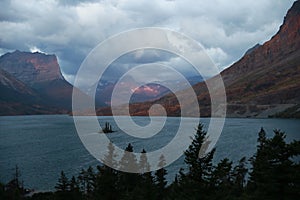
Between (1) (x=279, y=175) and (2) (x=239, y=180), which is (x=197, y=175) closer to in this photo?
(1) (x=279, y=175)

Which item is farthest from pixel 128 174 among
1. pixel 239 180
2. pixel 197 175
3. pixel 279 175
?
pixel 279 175

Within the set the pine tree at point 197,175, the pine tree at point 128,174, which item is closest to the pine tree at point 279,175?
the pine tree at point 197,175

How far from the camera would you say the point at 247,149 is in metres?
109

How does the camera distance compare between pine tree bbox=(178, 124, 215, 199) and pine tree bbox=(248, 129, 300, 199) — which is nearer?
pine tree bbox=(248, 129, 300, 199)

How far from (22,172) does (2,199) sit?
39.7 meters

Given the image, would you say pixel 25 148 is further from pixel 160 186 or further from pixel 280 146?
pixel 280 146

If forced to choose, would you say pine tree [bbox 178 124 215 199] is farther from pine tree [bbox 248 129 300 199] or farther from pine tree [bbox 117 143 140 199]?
pine tree [bbox 117 143 140 199]

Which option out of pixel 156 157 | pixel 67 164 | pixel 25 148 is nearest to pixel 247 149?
pixel 156 157

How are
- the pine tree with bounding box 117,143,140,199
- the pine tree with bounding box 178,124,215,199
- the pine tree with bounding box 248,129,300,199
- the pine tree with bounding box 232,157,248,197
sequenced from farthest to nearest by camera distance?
the pine tree with bounding box 117,143,140,199
the pine tree with bounding box 232,157,248,197
the pine tree with bounding box 178,124,215,199
the pine tree with bounding box 248,129,300,199

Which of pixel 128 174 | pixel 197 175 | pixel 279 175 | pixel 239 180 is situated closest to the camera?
pixel 279 175

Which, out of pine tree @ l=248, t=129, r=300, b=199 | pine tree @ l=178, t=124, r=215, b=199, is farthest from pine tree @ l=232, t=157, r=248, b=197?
pine tree @ l=248, t=129, r=300, b=199

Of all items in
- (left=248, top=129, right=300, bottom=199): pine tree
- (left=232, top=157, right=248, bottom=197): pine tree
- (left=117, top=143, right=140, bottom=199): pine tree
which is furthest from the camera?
(left=117, top=143, right=140, bottom=199): pine tree

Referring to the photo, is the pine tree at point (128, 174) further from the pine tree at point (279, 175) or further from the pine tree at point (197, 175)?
the pine tree at point (279, 175)

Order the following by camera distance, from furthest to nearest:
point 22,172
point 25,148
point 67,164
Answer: point 25,148, point 67,164, point 22,172
